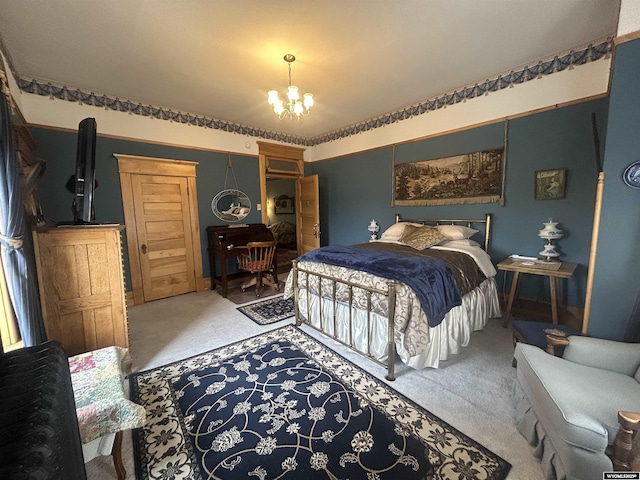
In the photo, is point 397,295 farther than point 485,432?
Yes

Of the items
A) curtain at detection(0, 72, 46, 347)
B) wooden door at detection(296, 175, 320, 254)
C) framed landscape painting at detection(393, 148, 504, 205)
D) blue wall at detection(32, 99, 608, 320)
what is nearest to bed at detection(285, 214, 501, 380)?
blue wall at detection(32, 99, 608, 320)

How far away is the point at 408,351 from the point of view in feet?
6.65

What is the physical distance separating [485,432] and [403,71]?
3.48 metres

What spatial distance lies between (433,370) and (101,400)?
230cm

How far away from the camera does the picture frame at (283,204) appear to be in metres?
8.00

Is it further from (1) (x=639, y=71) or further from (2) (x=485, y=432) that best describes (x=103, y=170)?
(1) (x=639, y=71)

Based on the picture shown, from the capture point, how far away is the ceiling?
2039 millimetres

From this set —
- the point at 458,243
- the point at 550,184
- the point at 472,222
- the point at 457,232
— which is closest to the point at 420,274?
the point at 458,243

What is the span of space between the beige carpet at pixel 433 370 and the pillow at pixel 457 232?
1.09 metres

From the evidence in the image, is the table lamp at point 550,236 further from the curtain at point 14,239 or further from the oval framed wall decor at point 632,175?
the curtain at point 14,239

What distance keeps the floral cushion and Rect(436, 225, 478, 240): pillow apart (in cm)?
341

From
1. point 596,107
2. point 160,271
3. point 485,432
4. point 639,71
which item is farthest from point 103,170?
point 596,107

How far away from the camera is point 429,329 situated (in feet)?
6.95

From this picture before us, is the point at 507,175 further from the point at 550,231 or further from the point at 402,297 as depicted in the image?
the point at 402,297
